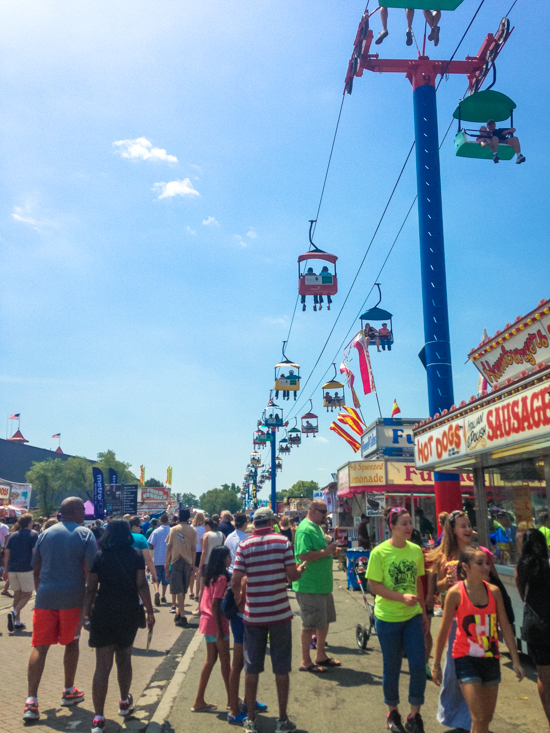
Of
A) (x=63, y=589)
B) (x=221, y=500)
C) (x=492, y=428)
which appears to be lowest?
(x=63, y=589)

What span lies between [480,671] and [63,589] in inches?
144

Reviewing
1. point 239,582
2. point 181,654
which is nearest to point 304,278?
point 181,654

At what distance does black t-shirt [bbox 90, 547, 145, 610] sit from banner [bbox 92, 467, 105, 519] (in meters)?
27.7

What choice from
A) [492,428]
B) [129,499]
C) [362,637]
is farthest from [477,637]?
[129,499]

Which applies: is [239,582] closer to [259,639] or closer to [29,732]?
[259,639]

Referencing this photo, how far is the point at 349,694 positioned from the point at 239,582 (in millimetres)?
1856

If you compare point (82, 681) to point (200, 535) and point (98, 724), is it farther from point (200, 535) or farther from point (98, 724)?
point (200, 535)

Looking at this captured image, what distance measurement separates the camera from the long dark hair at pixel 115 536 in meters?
5.12

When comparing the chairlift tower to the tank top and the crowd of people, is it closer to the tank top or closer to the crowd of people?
the crowd of people

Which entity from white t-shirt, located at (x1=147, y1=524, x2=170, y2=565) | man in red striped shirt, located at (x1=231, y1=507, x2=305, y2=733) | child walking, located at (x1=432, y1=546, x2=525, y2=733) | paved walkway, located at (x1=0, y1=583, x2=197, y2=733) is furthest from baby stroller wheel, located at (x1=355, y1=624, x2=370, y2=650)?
white t-shirt, located at (x1=147, y1=524, x2=170, y2=565)

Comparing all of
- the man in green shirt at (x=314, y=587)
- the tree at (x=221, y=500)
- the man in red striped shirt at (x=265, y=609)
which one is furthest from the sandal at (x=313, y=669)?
the tree at (x=221, y=500)

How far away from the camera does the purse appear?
14.5 ft

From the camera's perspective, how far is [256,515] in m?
5.34

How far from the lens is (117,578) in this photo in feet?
16.5
